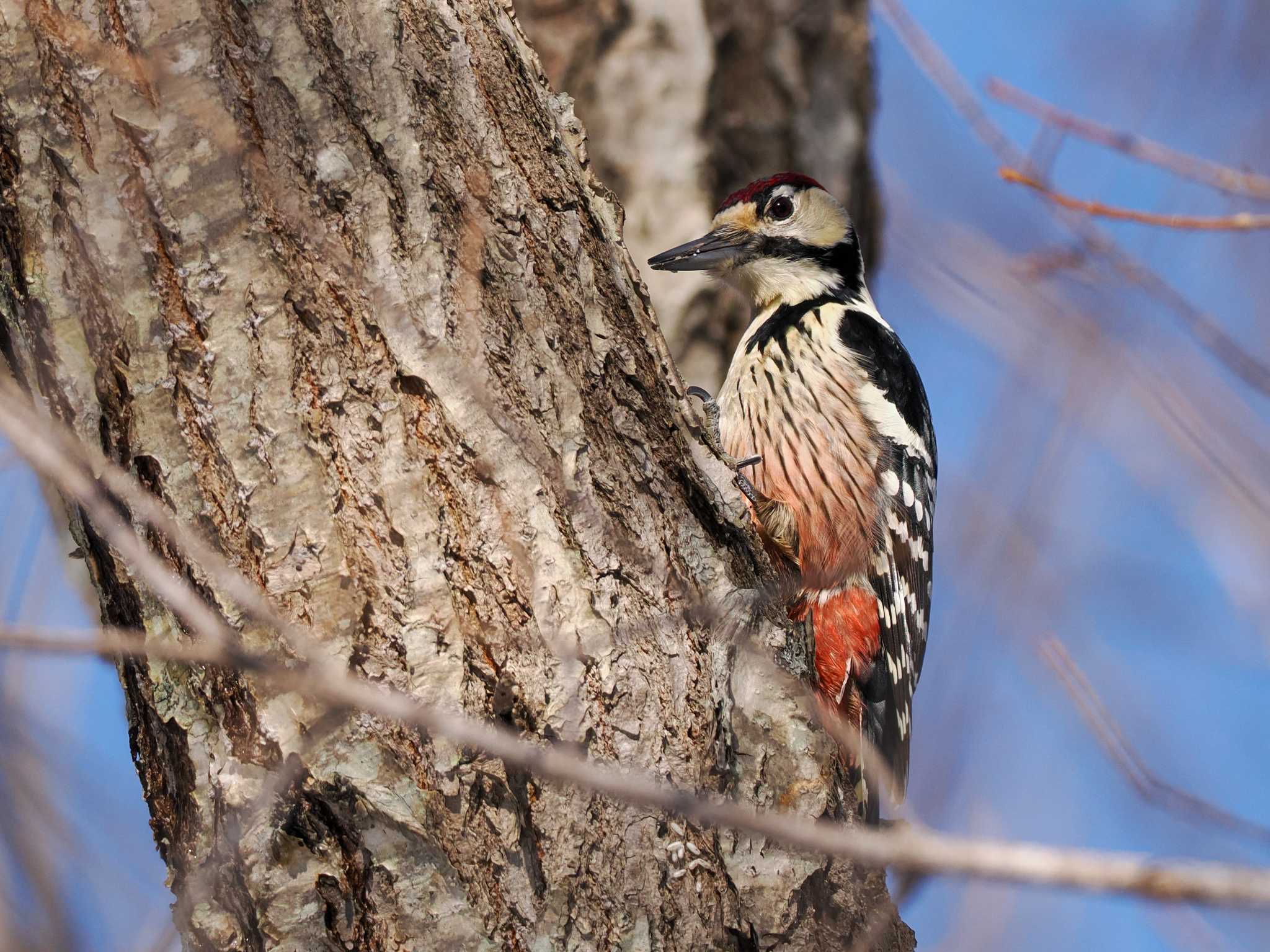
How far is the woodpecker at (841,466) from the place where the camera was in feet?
10.6

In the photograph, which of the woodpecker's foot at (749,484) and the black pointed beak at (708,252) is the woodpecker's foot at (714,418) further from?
the black pointed beak at (708,252)

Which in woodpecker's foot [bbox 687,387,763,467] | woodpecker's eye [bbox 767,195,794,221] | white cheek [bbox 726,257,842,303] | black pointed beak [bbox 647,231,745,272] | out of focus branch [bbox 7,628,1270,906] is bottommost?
out of focus branch [bbox 7,628,1270,906]

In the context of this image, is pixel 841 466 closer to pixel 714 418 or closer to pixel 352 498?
pixel 714 418

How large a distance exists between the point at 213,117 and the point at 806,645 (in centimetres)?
123

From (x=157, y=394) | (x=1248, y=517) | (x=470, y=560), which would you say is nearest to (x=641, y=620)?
(x=470, y=560)

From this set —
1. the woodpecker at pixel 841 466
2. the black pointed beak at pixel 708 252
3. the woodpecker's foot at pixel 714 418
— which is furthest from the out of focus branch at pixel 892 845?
the black pointed beak at pixel 708 252

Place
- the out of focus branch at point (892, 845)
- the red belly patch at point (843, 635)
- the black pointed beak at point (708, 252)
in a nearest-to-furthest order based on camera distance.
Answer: the out of focus branch at point (892, 845) → the red belly patch at point (843, 635) → the black pointed beak at point (708, 252)

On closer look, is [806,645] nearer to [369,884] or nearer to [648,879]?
[648,879]

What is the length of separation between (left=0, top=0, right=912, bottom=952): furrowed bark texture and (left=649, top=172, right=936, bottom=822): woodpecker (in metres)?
1.14

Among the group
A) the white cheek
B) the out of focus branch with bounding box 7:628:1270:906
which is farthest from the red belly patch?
the out of focus branch with bounding box 7:628:1270:906

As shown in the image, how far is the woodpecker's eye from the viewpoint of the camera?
12.8ft

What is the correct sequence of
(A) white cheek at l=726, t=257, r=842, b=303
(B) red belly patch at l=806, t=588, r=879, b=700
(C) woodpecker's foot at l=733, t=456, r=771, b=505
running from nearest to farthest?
(C) woodpecker's foot at l=733, t=456, r=771, b=505
(B) red belly patch at l=806, t=588, r=879, b=700
(A) white cheek at l=726, t=257, r=842, b=303

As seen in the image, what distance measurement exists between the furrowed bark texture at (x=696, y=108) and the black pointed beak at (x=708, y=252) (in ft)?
1.02

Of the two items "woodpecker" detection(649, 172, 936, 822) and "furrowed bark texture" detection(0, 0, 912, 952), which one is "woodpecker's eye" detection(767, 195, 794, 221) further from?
"furrowed bark texture" detection(0, 0, 912, 952)
